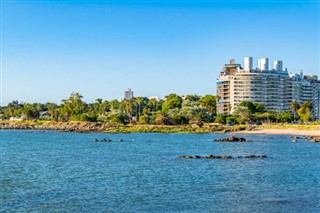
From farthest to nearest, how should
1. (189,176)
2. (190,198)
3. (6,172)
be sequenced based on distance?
1. (6,172)
2. (189,176)
3. (190,198)

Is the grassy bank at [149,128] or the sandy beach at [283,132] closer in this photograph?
the sandy beach at [283,132]

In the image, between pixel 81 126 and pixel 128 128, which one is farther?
pixel 81 126

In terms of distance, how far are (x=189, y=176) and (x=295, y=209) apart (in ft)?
60.6

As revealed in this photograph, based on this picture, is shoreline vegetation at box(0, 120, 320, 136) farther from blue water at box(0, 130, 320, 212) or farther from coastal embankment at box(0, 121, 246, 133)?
blue water at box(0, 130, 320, 212)

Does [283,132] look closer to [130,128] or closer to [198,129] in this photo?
[198,129]

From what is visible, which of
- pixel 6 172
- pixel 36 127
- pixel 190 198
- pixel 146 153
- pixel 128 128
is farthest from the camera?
pixel 36 127

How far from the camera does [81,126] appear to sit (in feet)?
592

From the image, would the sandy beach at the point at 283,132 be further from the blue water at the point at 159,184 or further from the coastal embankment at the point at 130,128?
the blue water at the point at 159,184

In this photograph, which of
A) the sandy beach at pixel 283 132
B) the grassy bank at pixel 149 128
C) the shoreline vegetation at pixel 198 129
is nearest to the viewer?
the sandy beach at pixel 283 132

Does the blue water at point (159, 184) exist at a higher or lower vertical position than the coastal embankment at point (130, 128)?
lower

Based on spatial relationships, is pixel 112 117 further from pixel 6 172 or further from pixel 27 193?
pixel 27 193

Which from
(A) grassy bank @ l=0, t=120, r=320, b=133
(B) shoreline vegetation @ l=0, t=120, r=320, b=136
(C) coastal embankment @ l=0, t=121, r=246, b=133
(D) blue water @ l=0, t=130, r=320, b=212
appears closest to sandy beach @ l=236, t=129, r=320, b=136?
(B) shoreline vegetation @ l=0, t=120, r=320, b=136

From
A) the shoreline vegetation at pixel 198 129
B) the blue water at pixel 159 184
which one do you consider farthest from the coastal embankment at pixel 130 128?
the blue water at pixel 159 184

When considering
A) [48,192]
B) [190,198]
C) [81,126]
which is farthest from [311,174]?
[81,126]
